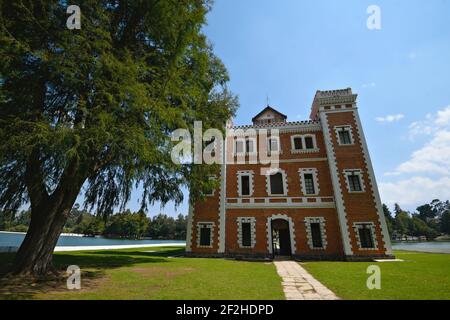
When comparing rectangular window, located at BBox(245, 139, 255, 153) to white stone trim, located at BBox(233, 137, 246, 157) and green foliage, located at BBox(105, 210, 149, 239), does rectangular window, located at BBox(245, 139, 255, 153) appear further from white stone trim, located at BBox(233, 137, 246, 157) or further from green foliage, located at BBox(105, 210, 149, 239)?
green foliage, located at BBox(105, 210, 149, 239)

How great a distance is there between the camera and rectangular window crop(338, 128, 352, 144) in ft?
62.1

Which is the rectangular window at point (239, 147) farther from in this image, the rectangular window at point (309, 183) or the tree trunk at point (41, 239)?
the tree trunk at point (41, 239)

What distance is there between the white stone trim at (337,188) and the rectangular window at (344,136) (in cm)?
94

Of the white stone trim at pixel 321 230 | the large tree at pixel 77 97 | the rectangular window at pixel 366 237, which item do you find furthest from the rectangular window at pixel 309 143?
the large tree at pixel 77 97

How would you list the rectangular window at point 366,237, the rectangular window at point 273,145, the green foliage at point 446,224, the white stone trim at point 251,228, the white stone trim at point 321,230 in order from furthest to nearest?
1. the green foliage at point 446,224
2. the rectangular window at point 273,145
3. the white stone trim at point 251,228
4. the white stone trim at point 321,230
5. the rectangular window at point 366,237

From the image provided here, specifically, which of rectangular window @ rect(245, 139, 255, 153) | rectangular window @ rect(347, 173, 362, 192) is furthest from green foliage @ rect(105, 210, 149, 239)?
rectangular window @ rect(347, 173, 362, 192)

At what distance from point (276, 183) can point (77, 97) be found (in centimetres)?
1549

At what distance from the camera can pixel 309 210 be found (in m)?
17.9

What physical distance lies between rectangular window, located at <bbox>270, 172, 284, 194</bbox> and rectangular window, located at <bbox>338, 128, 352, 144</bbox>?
5.87 m

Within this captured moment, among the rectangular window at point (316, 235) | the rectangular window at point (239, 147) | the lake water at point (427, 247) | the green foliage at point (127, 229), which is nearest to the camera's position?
the rectangular window at point (316, 235)

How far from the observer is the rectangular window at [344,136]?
62.1ft

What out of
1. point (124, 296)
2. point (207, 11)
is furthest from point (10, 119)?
point (207, 11)

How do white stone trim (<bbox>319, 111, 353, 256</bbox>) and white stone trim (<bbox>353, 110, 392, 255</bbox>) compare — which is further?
white stone trim (<bbox>319, 111, 353, 256</bbox>)
